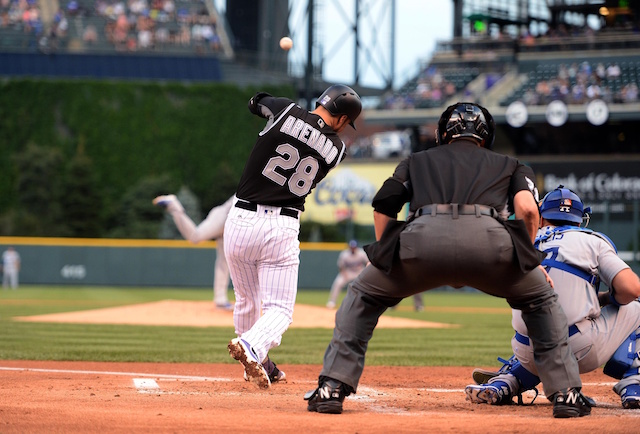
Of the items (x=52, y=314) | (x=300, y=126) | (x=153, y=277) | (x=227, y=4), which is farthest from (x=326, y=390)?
(x=227, y=4)

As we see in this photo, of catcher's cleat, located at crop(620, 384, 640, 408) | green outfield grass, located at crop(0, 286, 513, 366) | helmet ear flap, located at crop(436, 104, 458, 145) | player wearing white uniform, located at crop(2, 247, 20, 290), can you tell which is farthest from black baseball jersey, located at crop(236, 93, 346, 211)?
player wearing white uniform, located at crop(2, 247, 20, 290)

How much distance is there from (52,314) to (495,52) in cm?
2510

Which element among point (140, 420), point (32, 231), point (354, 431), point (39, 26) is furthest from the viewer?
point (39, 26)

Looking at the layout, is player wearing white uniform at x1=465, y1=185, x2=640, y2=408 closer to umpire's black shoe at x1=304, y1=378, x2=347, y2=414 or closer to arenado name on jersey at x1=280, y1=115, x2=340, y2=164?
umpire's black shoe at x1=304, y1=378, x2=347, y2=414

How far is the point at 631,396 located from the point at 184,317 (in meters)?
11.6

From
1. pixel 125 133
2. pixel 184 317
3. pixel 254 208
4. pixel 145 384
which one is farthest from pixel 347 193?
pixel 254 208

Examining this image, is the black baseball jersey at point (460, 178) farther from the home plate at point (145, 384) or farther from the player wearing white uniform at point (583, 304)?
the home plate at point (145, 384)

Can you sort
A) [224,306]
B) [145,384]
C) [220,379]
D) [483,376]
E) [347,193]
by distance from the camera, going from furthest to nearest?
[347,193] → [224,306] → [220,379] → [145,384] → [483,376]

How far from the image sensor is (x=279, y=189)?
6406 mm

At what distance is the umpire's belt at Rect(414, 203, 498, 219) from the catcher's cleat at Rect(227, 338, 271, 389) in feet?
5.67

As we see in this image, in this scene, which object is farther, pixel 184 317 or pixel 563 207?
pixel 184 317

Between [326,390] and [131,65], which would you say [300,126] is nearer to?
[326,390]

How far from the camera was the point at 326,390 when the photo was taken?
507cm

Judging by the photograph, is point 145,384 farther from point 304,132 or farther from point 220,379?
point 304,132
